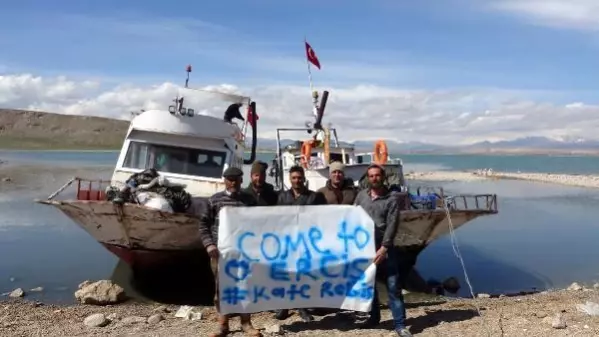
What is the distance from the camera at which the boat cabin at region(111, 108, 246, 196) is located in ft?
41.8

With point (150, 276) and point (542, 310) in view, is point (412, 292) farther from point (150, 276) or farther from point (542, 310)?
point (150, 276)

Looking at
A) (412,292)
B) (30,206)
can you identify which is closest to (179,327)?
(412,292)

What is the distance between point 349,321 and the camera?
7.59m

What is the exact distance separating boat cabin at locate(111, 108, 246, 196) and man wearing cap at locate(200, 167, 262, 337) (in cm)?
578

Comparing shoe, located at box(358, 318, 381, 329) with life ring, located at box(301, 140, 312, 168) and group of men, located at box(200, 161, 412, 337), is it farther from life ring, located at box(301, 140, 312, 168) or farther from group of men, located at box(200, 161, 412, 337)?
life ring, located at box(301, 140, 312, 168)

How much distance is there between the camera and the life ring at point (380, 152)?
44.7ft

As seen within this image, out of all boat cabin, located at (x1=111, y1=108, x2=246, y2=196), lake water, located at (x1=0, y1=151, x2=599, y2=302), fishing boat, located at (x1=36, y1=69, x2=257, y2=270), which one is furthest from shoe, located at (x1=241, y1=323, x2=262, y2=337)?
boat cabin, located at (x1=111, y1=108, x2=246, y2=196)

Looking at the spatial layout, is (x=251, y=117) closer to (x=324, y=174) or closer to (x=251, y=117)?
(x=251, y=117)

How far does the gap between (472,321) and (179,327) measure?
11.7 feet

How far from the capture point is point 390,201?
6879 millimetres

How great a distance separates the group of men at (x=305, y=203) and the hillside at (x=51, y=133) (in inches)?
6995

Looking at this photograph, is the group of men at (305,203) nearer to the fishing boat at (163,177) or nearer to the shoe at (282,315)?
the shoe at (282,315)

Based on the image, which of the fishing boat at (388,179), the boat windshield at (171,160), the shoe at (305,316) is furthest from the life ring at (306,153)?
the shoe at (305,316)

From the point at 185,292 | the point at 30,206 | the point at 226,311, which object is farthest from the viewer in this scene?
the point at 30,206
